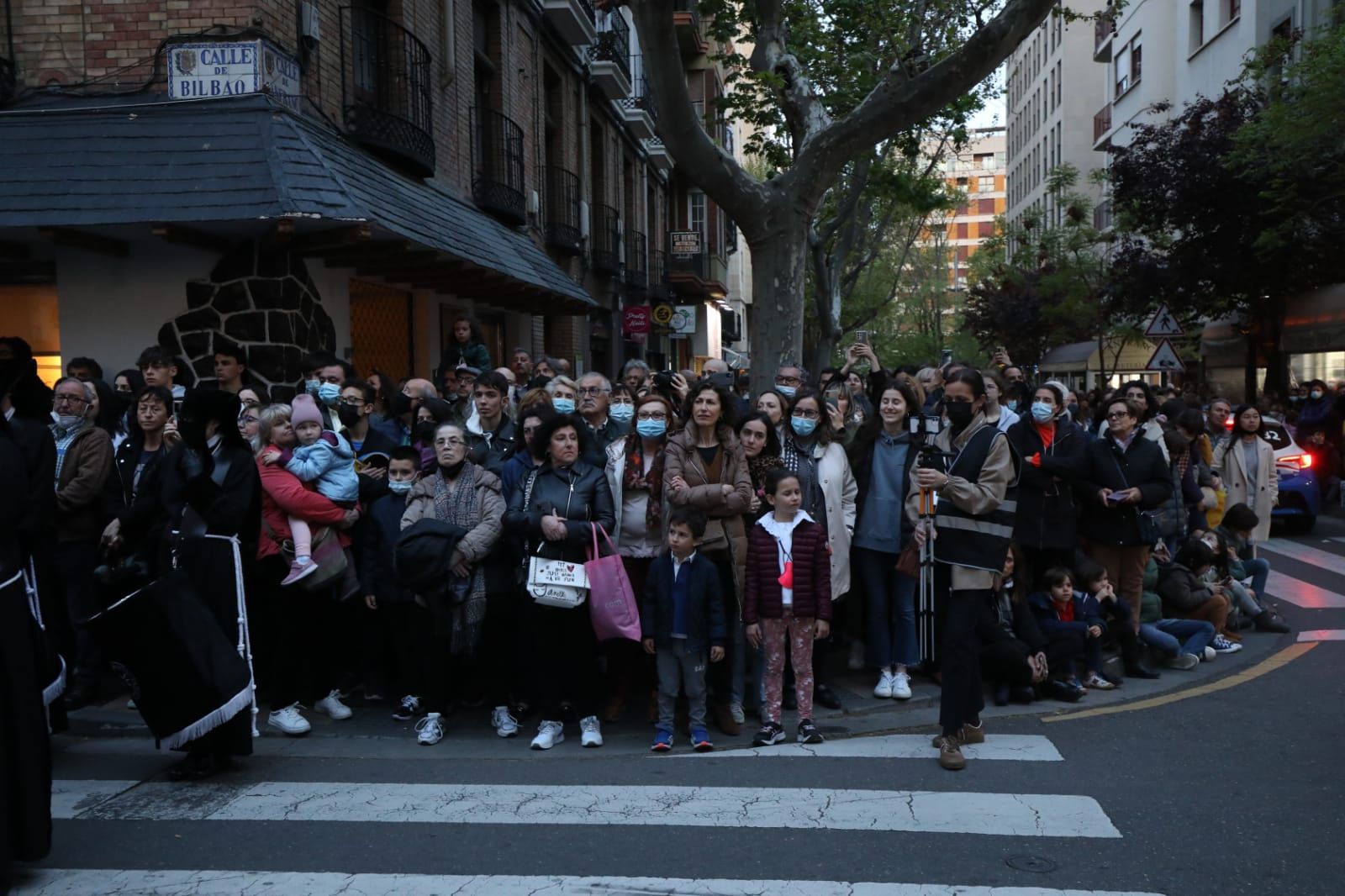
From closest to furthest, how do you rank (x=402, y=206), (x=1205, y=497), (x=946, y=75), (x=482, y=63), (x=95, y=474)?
(x=95, y=474) → (x=1205, y=497) → (x=946, y=75) → (x=402, y=206) → (x=482, y=63)

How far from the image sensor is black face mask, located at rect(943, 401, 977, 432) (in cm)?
598

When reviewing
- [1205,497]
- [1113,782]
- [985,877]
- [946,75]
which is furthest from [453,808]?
[946,75]

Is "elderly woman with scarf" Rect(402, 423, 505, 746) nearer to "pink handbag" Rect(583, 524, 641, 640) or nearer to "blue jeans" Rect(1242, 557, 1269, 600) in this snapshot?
"pink handbag" Rect(583, 524, 641, 640)

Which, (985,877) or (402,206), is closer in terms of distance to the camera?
(985,877)

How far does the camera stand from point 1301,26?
23047mm

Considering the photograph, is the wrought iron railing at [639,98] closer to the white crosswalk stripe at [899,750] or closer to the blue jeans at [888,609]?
the blue jeans at [888,609]

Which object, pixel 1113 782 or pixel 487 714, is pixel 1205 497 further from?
pixel 487 714

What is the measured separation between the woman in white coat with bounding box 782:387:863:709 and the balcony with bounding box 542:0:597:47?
14500 mm

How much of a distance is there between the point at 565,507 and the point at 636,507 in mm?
560

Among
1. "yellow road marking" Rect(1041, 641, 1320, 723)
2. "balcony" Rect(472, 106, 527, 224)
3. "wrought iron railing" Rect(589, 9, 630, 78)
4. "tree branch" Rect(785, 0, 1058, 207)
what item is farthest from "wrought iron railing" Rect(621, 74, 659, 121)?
"yellow road marking" Rect(1041, 641, 1320, 723)

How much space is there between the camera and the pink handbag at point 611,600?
6199 mm

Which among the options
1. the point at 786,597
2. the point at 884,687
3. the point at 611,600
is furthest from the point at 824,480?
the point at 611,600

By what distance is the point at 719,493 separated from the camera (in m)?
6.39

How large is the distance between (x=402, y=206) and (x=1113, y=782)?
27.6ft
